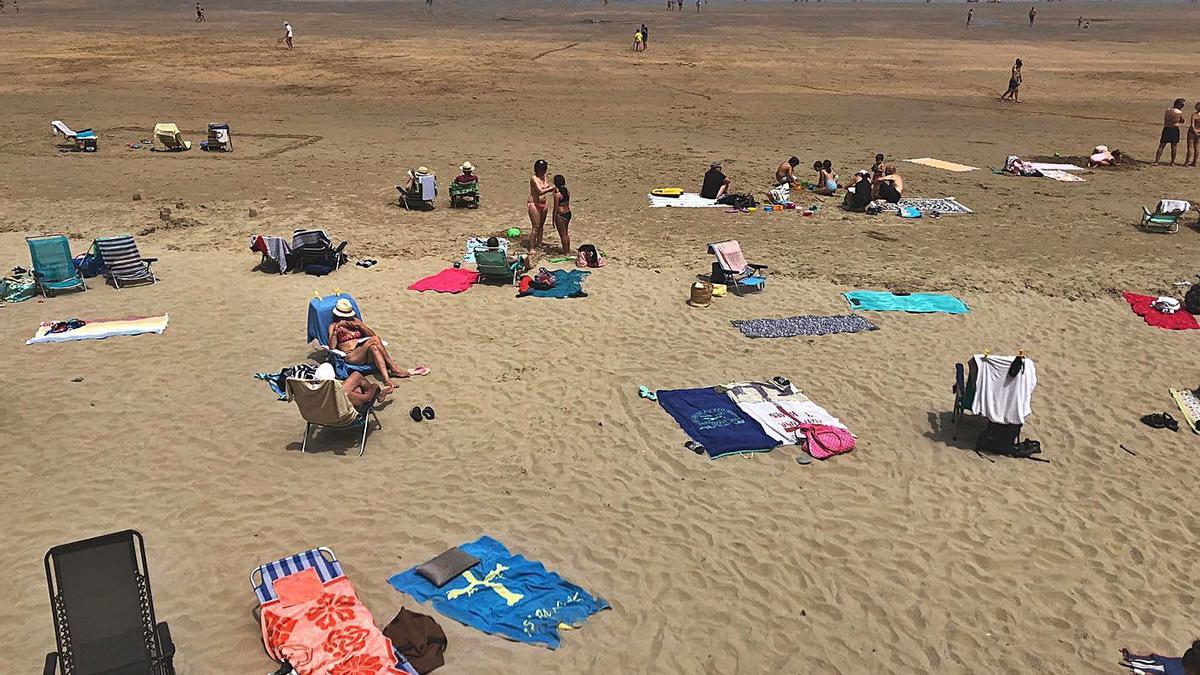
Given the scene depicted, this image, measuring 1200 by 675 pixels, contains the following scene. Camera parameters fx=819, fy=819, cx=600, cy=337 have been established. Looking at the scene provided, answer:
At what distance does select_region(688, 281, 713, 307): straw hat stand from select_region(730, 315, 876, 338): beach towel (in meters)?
0.61

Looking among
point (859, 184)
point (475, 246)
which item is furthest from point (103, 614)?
point (859, 184)

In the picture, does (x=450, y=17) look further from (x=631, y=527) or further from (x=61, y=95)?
(x=631, y=527)

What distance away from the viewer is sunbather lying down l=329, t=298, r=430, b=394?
936 centimetres

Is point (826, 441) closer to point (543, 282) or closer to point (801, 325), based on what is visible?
point (801, 325)

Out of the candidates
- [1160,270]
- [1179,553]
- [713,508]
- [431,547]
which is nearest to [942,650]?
[713,508]

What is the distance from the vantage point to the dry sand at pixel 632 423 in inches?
243

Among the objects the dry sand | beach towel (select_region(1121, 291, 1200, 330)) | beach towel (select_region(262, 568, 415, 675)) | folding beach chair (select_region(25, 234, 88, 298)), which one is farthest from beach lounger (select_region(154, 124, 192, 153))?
beach towel (select_region(1121, 291, 1200, 330))

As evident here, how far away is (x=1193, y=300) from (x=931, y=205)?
6325 mm

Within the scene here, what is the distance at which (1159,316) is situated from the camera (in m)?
11.8

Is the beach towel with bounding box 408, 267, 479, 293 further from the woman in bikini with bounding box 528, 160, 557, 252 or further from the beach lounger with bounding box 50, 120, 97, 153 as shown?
the beach lounger with bounding box 50, 120, 97, 153

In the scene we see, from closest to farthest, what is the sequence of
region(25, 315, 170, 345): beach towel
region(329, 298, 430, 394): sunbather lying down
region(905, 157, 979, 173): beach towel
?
region(329, 298, 430, 394): sunbather lying down < region(25, 315, 170, 345): beach towel < region(905, 157, 979, 173): beach towel

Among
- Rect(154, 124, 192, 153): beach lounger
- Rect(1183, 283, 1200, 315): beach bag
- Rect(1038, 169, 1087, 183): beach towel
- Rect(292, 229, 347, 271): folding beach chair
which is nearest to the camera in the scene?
Rect(1183, 283, 1200, 315): beach bag

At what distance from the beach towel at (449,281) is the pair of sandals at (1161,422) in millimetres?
8850

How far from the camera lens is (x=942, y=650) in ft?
19.3
